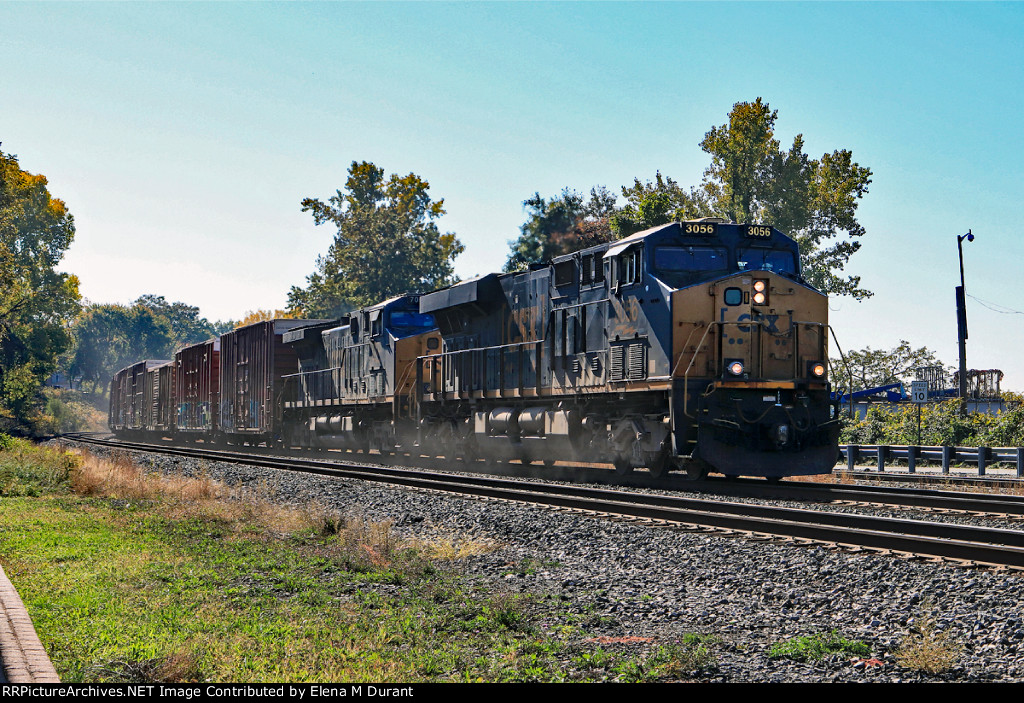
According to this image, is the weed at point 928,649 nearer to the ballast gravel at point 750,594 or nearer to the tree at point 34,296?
the ballast gravel at point 750,594

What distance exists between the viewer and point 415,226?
70.8 meters

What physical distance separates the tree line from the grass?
98.4 feet

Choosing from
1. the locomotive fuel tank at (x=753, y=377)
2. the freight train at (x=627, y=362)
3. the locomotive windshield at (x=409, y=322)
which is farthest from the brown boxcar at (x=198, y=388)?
the locomotive fuel tank at (x=753, y=377)

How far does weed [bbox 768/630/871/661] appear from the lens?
19.5 ft

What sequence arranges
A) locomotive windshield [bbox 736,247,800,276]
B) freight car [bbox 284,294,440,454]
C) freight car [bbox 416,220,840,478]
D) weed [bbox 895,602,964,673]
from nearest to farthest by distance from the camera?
weed [bbox 895,602,964,673] < freight car [bbox 416,220,840,478] < locomotive windshield [bbox 736,247,800,276] < freight car [bbox 284,294,440,454]

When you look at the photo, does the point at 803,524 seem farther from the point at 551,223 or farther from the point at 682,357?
the point at 551,223

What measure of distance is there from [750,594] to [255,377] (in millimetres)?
28868

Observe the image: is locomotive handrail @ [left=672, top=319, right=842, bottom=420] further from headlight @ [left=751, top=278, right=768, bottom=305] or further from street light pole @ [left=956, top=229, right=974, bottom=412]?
street light pole @ [left=956, top=229, right=974, bottom=412]

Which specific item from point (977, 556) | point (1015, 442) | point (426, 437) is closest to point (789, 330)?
point (977, 556)

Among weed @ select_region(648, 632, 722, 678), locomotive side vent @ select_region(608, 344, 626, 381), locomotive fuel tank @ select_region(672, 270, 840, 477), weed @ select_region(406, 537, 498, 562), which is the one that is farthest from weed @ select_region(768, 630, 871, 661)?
locomotive side vent @ select_region(608, 344, 626, 381)

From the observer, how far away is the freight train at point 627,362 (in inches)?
576

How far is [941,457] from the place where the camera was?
21.2 metres

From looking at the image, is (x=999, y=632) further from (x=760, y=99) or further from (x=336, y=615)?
(x=760, y=99)
